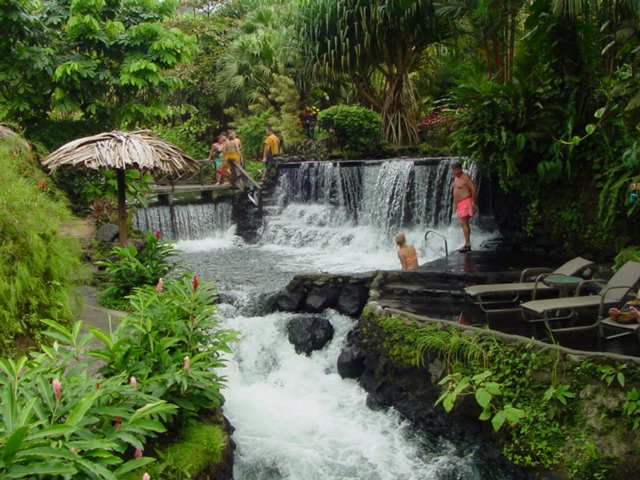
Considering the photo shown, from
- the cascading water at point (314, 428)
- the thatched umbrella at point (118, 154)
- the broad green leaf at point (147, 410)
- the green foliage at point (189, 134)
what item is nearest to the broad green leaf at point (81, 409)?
the broad green leaf at point (147, 410)

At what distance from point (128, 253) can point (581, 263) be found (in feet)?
18.8

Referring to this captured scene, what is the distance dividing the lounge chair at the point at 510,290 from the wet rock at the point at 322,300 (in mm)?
2170

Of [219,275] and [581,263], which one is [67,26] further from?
[581,263]

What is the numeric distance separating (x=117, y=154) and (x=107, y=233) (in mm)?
2793

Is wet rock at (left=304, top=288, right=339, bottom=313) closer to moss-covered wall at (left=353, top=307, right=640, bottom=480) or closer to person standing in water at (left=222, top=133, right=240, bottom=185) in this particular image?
moss-covered wall at (left=353, top=307, right=640, bottom=480)

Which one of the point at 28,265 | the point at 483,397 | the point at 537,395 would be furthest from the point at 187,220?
the point at 537,395

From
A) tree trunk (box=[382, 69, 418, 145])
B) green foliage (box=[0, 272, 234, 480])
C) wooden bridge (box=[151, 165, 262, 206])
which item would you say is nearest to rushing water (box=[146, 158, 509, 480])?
wooden bridge (box=[151, 165, 262, 206])

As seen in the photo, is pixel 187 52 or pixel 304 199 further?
pixel 304 199

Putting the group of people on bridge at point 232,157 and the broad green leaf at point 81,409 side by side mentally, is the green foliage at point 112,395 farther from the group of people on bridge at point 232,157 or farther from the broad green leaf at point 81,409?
the group of people on bridge at point 232,157

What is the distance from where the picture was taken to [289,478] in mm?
5016

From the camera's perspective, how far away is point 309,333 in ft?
24.5

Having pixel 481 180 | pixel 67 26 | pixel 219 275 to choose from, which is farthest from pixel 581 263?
pixel 67 26

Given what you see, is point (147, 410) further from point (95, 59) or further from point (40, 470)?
point (95, 59)

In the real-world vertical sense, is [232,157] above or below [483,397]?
above
